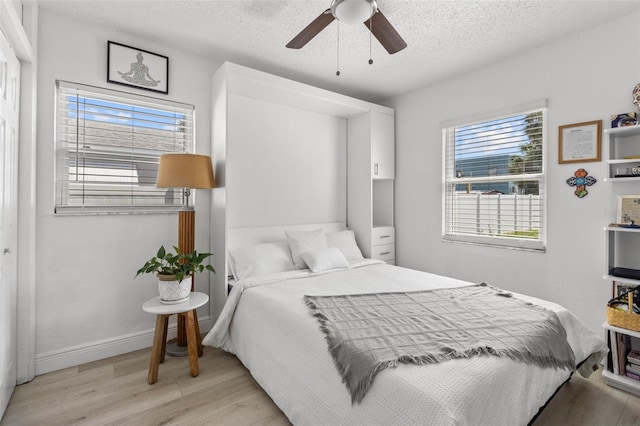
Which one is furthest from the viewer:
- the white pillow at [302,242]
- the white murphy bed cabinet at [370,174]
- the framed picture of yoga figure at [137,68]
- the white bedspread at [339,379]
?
the white murphy bed cabinet at [370,174]

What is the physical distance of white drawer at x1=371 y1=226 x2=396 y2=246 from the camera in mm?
3775

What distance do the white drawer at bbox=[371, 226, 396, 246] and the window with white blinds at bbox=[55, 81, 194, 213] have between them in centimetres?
213

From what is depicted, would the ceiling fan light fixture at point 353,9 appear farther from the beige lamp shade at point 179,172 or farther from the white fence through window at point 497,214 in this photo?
the white fence through window at point 497,214

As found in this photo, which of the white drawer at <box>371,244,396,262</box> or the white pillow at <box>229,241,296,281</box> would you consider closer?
the white pillow at <box>229,241,296,281</box>

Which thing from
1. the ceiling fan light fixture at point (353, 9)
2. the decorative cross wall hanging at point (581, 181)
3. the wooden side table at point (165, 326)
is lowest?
the wooden side table at point (165, 326)

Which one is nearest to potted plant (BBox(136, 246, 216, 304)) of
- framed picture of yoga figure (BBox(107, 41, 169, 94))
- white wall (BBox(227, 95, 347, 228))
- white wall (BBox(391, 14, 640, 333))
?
white wall (BBox(227, 95, 347, 228))

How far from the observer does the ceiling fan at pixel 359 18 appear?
1.79m

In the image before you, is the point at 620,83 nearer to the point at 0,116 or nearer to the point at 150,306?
the point at 150,306

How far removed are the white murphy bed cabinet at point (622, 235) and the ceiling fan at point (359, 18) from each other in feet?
5.46

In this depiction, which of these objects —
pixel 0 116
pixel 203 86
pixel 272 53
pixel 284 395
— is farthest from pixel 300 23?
pixel 284 395

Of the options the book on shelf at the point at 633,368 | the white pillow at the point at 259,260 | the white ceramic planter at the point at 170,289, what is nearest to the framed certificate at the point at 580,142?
the book on shelf at the point at 633,368

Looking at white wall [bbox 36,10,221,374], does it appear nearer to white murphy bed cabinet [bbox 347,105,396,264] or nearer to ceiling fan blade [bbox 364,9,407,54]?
ceiling fan blade [bbox 364,9,407,54]

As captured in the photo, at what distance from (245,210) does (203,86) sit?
1.24 metres

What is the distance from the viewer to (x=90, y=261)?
8.23 ft
